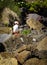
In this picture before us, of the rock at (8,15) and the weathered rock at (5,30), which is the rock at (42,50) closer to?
the weathered rock at (5,30)

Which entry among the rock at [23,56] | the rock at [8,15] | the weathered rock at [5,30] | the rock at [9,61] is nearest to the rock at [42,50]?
the rock at [23,56]

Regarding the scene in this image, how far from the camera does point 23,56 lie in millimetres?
12273

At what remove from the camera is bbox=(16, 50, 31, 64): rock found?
12141 mm

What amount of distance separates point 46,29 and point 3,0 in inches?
181

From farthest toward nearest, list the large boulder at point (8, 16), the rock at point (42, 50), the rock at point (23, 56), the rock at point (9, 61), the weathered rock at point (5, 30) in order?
1. the large boulder at point (8, 16)
2. the weathered rock at point (5, 30)
3. the rock at point (42, 50)
4. the rock at point (23, 56)
5. the rock at point (9, 61)

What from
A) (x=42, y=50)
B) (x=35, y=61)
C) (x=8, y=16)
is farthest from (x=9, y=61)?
(x=8, y=16)

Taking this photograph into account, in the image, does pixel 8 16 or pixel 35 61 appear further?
pixel 8 16

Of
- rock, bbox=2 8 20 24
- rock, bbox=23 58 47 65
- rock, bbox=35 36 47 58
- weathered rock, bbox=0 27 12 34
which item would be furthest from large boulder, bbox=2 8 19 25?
rock, bbox=23 58 47 65

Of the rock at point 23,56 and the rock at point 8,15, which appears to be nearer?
the rock at point 23,56

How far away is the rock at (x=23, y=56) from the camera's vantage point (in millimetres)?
12141

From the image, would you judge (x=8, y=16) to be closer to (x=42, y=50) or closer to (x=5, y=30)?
(x=5, y=30)

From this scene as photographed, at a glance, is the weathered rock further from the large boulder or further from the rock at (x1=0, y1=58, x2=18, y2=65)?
the rock at (x1=0, y1=58, x2=18, y2=65)

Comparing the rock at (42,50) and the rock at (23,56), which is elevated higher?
the rock at (23,56)

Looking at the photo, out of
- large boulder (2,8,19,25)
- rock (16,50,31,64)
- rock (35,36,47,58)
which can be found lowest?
large boulder (2,8,19,25)
